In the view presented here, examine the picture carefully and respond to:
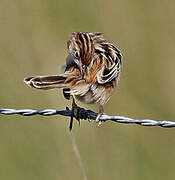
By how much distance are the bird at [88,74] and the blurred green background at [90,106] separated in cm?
86

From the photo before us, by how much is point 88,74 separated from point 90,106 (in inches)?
59.9

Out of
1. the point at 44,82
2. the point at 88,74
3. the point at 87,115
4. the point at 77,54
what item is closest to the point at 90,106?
the point at 87,115

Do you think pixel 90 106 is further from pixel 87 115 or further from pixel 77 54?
pixel 77 54

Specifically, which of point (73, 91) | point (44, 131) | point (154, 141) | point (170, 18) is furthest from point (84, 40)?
point (170, 18)

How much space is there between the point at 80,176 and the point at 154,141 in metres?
0.71

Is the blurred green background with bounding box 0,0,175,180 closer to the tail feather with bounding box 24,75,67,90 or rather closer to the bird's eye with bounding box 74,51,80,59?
the bird's eye with bounding box 74,51,80,59

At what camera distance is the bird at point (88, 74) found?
3.91 m

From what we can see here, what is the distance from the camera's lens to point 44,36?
5.85 meters

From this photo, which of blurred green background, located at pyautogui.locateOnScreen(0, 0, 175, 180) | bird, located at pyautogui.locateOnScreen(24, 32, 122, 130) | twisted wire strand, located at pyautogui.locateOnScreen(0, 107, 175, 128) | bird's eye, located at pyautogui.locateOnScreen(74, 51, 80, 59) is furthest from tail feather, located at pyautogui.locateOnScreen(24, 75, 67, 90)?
blurred green background, located at pyautogui.locateOnScreen(0, 0, 175, 180)

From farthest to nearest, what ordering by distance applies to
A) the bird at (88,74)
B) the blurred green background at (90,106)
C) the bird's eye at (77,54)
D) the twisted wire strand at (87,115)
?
the blurred green background at (90,106), the bird's eye at (77,54), the bird at (88,74), the twisted wire strand at (87,115)

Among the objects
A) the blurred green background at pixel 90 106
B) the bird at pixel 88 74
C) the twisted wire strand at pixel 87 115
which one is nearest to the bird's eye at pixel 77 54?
the bird at pixel 88 74

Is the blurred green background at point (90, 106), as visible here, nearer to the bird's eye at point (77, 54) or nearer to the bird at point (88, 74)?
the bird at point (88, 74)

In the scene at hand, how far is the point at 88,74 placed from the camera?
4.07 m

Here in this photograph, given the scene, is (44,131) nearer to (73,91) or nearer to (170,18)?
(73,91)
